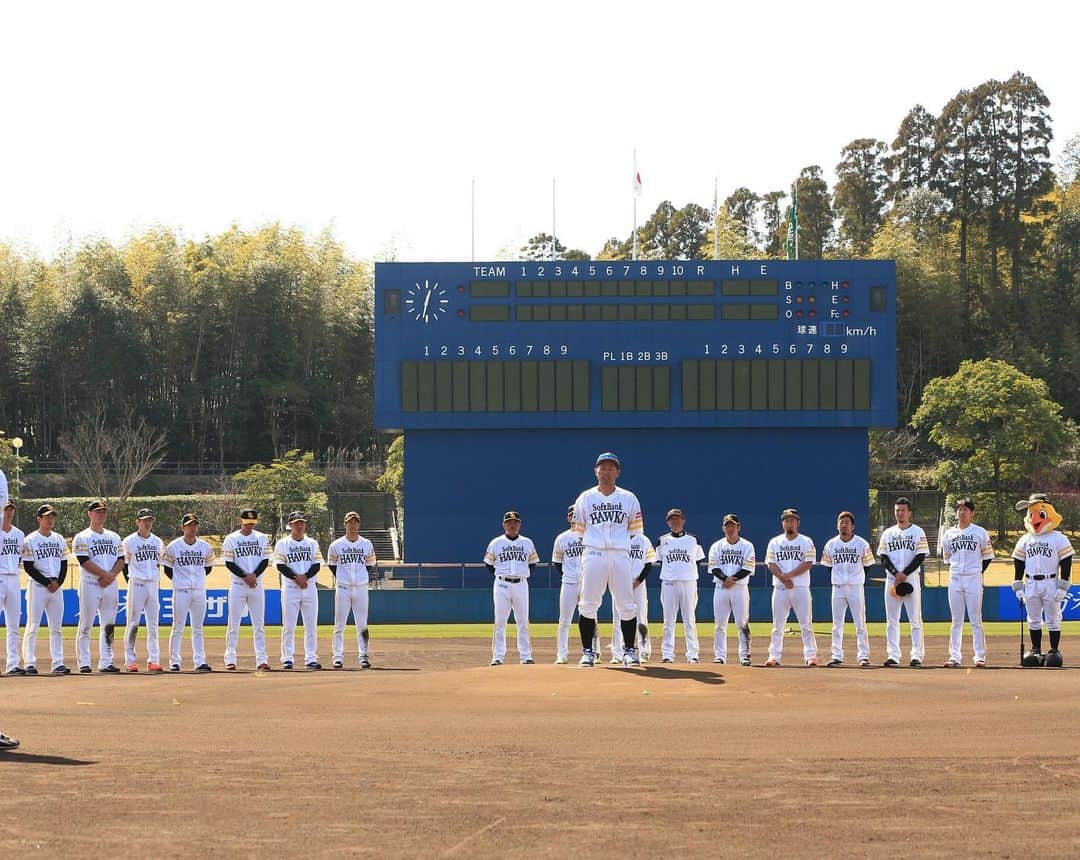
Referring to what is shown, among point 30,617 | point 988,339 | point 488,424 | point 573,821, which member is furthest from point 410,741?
point 988,339

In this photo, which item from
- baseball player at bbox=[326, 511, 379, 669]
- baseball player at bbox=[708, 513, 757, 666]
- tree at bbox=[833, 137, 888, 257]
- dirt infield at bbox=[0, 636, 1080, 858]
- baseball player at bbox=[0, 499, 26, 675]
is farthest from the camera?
tree at bbox=[833, 137, 888, 257]

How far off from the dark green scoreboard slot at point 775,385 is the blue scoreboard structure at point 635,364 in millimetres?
31

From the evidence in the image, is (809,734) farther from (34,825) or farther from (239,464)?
(239,464)

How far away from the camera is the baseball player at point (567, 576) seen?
55.9 feet

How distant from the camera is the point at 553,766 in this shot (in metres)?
9.41

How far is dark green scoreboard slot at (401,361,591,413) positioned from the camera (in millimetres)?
31859

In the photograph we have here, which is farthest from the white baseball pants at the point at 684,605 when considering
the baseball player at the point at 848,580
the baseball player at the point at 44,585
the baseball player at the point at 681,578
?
the baseball player at the point at 44,585

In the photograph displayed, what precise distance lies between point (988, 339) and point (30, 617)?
6406 centimetres

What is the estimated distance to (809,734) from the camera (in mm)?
10602

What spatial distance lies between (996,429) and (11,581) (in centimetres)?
4500

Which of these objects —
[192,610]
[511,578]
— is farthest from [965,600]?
[192,610]

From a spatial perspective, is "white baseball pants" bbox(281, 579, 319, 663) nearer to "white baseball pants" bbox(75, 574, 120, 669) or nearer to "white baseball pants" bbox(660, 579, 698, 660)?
"white baseball pants" bbox(75, 574, 120, 669)

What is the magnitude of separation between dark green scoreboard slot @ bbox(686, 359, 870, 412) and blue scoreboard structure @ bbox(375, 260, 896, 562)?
0.10 ft

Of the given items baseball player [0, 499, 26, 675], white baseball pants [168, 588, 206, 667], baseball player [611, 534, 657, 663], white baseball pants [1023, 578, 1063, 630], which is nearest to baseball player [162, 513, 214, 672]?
white baseball pants [168, 588, 206, 667]
